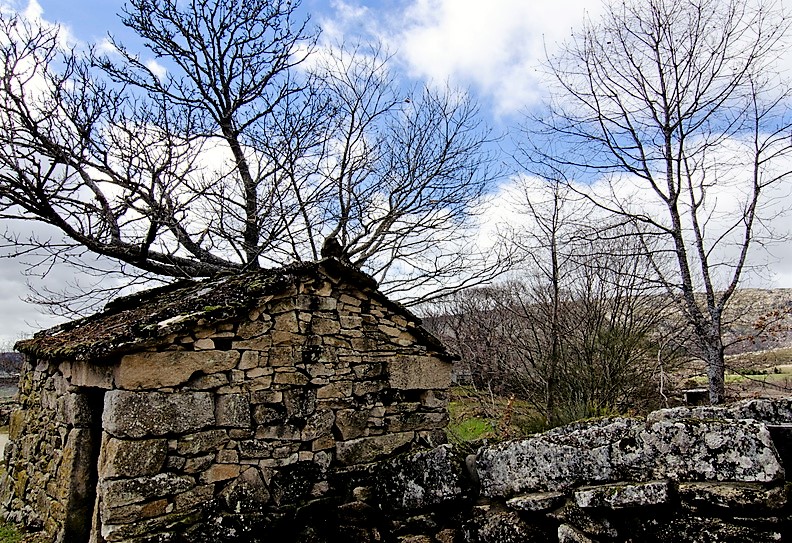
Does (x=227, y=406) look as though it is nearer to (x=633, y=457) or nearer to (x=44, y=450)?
(x=44, y=450)

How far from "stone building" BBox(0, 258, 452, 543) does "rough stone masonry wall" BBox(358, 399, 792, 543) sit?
1503 millimetres

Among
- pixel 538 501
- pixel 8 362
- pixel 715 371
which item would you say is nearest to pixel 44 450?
pixel 538 501

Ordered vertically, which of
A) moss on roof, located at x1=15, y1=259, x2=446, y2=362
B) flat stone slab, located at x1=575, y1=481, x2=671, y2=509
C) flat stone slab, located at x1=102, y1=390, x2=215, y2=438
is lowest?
flat stone slab, located at x1=575, y1=481, x2=671, y2=509

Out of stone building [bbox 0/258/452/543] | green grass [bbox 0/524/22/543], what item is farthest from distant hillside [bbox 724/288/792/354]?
green grass [bbox 0/524/22/543]

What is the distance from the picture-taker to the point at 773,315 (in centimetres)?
992

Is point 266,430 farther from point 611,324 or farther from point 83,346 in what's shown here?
point 611,324

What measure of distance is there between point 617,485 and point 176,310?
413cm

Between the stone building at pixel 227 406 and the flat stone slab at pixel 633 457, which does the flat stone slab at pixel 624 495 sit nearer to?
the flat stone slab at pixel 633 457

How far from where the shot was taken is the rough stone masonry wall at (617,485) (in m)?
2.22

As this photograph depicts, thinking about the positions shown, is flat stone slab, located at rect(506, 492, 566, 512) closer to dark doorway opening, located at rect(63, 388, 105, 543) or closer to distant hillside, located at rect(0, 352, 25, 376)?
dark doorway opening, located at rect(63, 388, 105, 543)

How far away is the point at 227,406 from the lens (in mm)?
4949

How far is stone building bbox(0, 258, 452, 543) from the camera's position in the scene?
452 centimetres

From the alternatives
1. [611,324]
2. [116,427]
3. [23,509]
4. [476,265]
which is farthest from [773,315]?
[23,509]

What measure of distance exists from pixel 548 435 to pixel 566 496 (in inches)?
13.1
